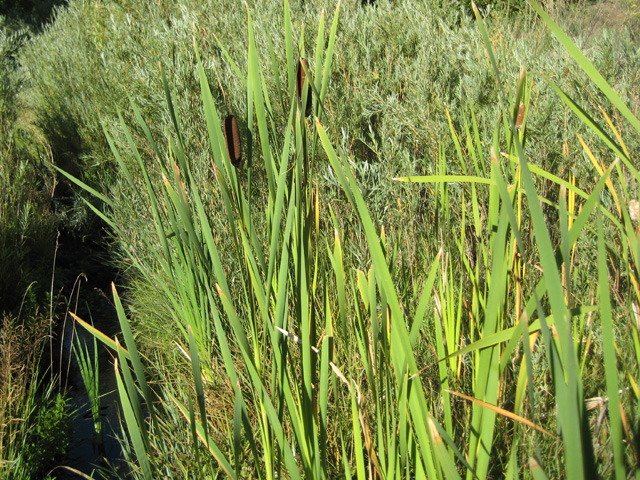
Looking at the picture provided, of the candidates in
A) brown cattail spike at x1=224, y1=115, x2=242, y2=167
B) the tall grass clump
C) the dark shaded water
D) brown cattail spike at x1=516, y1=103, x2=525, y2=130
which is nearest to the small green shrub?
the dark shaded water

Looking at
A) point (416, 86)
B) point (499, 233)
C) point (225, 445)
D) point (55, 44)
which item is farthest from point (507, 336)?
point (55, 44)

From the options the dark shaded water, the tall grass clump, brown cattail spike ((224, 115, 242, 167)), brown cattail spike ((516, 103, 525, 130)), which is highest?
brown cattail spike ((224, 115, 242, 167))

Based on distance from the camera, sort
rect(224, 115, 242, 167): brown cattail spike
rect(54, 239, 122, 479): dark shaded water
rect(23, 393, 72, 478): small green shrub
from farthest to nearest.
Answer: rect(54, 239, 122, 479): dark shaded water < rect(23, 393, 72, 478): small green shrub < rect(224, 115, 242, 167): brown cattail spike

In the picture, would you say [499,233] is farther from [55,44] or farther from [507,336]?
[55,44]

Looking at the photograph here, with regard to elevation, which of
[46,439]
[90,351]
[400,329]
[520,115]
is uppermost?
[520,115]

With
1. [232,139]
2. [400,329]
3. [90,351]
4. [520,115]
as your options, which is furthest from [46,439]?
[520,115]

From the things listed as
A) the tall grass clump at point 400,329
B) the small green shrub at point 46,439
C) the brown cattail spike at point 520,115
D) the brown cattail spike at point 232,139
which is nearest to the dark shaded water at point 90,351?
the small green shrub at point 46,439

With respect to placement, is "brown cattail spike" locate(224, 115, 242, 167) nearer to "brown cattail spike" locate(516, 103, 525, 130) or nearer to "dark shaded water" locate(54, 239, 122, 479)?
"brown cattail spike" locate(516, 103, 525, 130)

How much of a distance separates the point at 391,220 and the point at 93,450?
186cm

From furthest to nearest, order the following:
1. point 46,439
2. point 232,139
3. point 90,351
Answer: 1. point 90,351
2. point 46,439
3. point 232,139

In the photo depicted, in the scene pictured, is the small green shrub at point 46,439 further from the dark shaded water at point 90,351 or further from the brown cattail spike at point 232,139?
the brown cattail spike at point 232,139

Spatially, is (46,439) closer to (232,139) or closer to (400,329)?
(232,139)

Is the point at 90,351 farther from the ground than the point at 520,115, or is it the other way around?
the point at 520,115

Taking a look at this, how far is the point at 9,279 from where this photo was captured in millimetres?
3377
